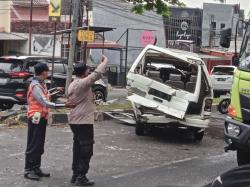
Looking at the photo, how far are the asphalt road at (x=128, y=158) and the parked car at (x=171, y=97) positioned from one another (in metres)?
0.51

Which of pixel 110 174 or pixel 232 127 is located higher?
pixel 232 127

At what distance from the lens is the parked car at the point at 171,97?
11.2 m

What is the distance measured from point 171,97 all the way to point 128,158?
209cm

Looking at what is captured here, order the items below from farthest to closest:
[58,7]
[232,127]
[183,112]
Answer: [58,7] < [183,112] < [232,127]

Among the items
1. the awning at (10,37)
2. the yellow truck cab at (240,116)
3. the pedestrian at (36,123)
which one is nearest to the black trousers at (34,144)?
the pedestrian at (36,123)

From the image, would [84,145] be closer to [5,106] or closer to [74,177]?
[74,177]

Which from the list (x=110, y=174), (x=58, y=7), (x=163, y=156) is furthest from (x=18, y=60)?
(x=110, y=174)

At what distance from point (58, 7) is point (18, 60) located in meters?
3.17

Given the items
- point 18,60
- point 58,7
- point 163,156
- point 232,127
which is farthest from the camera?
point 58,7

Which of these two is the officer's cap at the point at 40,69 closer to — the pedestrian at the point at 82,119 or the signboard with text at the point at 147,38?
the pedestrian at the point at 82,119

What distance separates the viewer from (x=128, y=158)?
31.9ft

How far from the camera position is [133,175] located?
8.36 meters

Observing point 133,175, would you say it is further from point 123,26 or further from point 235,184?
point 123,26

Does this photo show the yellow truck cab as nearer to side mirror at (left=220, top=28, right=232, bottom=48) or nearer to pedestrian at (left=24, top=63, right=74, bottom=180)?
Result: side mirror at (left=220, top=28, right=232, bottom=48)
